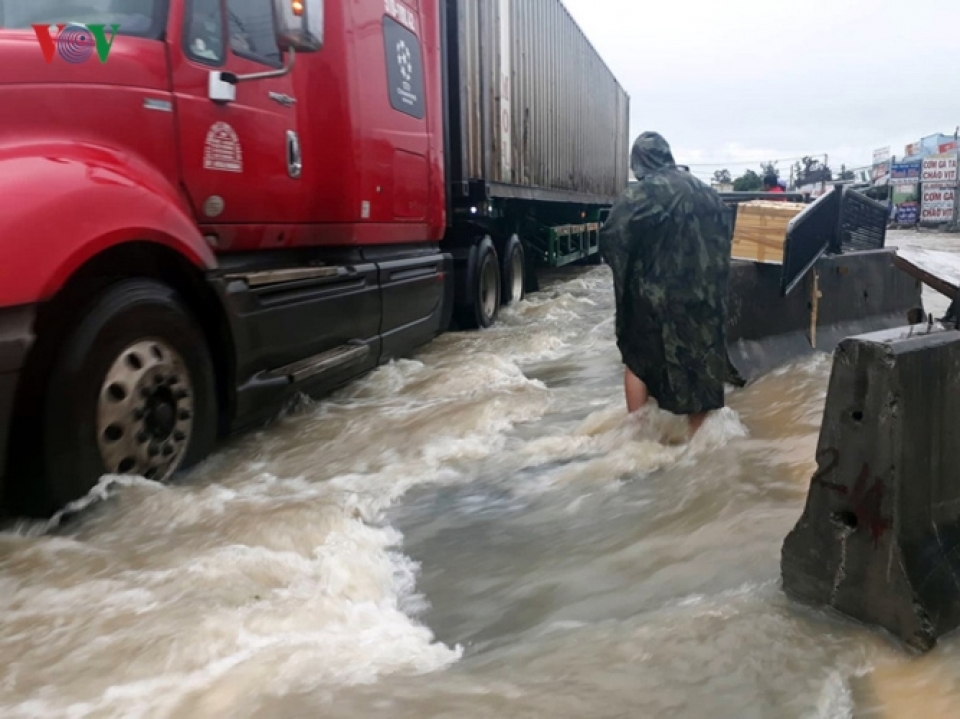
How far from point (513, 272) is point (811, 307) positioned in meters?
4.39

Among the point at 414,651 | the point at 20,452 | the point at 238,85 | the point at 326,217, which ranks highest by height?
the point at 238,85

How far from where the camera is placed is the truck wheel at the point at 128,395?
314 centimetres

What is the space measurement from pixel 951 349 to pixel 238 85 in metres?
3.36

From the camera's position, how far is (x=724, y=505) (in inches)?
142

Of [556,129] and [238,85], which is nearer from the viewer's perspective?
[238,85]

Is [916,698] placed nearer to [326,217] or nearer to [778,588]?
[778,588]

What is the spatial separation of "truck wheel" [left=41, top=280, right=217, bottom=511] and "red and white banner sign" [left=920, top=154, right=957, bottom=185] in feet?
94.6

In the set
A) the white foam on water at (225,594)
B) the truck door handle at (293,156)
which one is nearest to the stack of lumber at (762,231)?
the white foam on water at (225,594)

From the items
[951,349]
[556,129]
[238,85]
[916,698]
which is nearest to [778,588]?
Answer: [916,698]

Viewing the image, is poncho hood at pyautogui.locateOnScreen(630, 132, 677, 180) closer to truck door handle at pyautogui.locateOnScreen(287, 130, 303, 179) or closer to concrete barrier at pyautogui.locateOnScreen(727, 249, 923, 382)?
concrete barrier at pyautogui.locateOnScreen(727, 249, 923, 382)


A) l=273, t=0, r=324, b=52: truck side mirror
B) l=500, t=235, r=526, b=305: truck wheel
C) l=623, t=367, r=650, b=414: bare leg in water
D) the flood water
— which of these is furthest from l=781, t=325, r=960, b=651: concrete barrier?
l=500, t=235, r=526, b=305: truck wheel

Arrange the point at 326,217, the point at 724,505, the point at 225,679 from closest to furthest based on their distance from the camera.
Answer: the point at 225,679
the point at 724,505
the point at 326,217

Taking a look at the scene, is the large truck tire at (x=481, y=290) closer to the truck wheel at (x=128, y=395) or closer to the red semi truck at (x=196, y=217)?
the red semi truck at (x=196, y=217)

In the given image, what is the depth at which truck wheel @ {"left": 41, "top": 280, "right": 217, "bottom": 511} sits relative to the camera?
314cm
